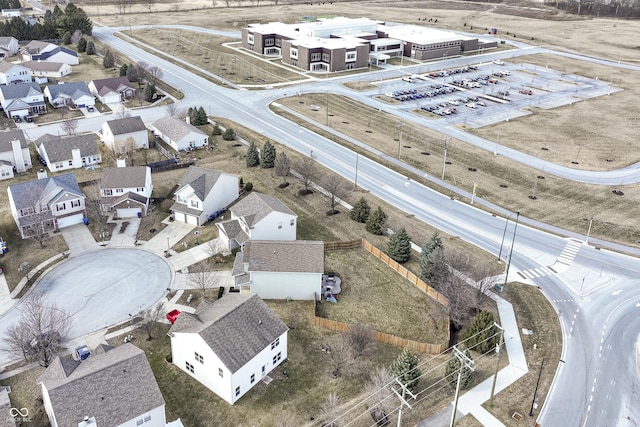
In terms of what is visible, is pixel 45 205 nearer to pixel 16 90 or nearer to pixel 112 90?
pixel 16 90

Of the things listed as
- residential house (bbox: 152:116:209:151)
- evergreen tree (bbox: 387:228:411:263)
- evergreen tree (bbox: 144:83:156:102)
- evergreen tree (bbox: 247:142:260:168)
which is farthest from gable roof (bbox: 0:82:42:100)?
evergreen tree (bbox: 387:228:411:263)

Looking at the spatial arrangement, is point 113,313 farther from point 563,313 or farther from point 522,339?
point 563,313

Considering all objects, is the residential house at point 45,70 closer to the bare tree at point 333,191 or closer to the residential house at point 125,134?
the residential house at point 125,134

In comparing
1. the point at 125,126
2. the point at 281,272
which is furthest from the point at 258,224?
the point at 125,126

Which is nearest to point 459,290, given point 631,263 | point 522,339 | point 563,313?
point 522,339

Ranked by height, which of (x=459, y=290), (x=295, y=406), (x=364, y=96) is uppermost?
(x=364, y=96)

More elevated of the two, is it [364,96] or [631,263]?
[364,96]

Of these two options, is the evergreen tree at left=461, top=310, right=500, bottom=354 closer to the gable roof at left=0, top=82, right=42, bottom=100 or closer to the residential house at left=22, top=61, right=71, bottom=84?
the gable roof at left=0, top=82, right=42, bottom=100
